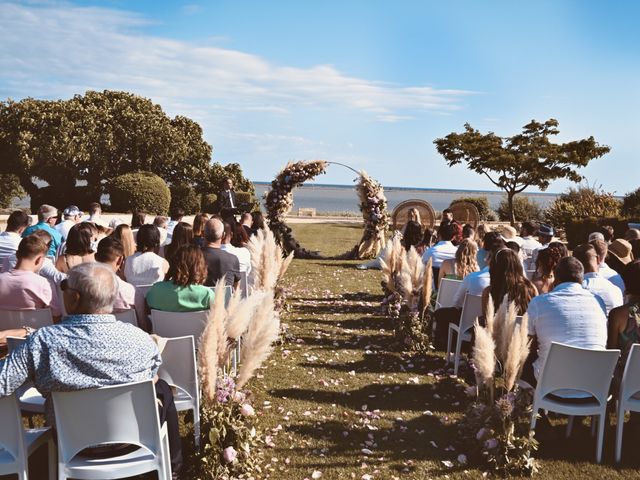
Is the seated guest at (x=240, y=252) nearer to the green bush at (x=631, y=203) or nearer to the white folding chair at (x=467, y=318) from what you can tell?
the white folding chair at (x=467, y=318)

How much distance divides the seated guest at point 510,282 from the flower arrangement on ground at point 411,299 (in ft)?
4.95

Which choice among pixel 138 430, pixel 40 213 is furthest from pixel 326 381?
pixel 40 213

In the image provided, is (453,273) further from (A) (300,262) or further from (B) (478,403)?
(A) (300,262)

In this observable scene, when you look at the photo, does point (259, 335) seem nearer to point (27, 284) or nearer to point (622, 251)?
point (27, 284)

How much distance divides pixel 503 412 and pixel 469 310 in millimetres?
2172

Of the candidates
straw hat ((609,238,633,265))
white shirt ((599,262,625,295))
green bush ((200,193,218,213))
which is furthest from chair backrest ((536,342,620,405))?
green bush ((200,193,218,213))

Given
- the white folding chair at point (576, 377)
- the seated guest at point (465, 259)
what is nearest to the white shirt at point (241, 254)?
the seated guest at point (465, 259)

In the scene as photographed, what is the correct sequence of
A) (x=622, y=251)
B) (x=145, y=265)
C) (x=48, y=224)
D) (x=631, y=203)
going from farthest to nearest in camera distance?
(x=631, y=203), (x=48, y=224), (x=622, y=251), (x=145, y=265)

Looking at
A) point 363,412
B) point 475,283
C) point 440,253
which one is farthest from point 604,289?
point 440,253

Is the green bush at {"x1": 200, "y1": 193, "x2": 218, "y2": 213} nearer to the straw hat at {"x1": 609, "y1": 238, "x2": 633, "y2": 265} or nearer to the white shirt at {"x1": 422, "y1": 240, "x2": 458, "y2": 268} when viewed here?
the white shirt at {"x1": 422, "y1": 240, "x2": 458, "y2": 268}

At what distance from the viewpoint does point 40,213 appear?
333 inches

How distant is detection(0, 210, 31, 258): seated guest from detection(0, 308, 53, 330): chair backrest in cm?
265

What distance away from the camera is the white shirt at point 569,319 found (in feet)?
15.5

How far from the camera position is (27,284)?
5125mm
